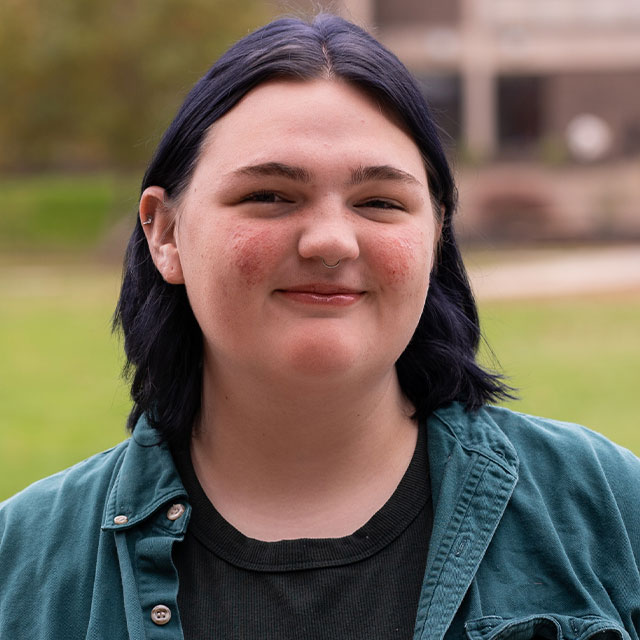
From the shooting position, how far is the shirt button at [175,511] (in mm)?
1979

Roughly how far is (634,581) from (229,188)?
3.13 feet

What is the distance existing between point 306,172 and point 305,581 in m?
0.69

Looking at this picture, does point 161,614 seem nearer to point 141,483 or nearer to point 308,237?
point 141,483

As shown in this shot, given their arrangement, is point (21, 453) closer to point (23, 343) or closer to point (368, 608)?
point (23, 343)

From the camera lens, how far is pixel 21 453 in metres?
8.61

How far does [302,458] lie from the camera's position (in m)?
2.03

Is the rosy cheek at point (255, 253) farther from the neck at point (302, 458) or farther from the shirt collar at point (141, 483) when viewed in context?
the shirt collar at point (141, 483)

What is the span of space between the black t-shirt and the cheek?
0.41 meters

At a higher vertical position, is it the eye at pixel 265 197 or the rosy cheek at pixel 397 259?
the eye at pixel 265 197

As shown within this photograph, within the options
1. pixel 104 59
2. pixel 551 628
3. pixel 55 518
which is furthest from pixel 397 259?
pixel 104 59

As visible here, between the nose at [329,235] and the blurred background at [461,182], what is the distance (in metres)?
0.67

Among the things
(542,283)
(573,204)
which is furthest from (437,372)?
(573,204)

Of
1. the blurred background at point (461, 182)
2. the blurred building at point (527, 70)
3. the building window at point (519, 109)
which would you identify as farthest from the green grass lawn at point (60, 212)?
the building window at point (519, 109)

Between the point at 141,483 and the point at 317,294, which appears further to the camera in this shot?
the point at 141,483
